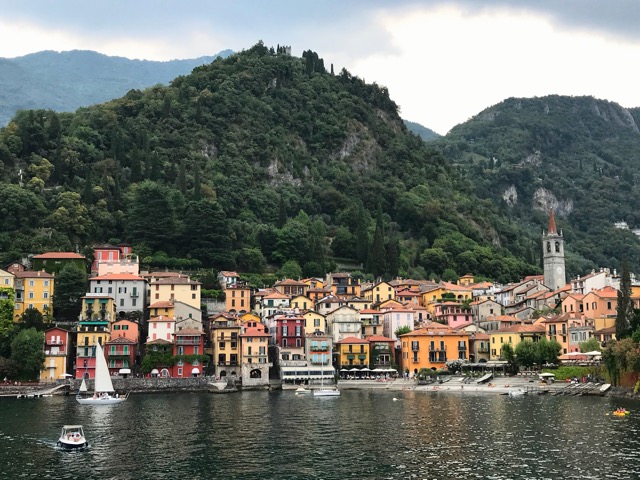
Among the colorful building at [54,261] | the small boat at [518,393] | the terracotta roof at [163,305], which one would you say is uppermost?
the colorful building at [54,261]

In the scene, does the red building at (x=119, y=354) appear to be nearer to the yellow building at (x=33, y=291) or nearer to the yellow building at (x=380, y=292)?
the yellow building at (x=33, y=291)

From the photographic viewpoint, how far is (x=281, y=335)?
95125 mm

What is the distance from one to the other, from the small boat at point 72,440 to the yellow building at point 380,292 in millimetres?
68966

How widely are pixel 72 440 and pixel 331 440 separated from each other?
15093mm

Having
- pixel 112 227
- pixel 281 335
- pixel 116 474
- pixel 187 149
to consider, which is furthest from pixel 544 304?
pixel 116 474

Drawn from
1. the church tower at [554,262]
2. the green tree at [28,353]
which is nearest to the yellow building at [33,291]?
the green tree at [28,353]

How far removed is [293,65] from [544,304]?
10015 cm

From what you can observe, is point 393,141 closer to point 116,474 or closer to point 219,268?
point 219,268

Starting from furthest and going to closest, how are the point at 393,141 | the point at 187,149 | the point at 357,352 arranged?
the point at 393,141
the point at 187,149
the point at 357,352

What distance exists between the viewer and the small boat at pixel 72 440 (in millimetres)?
46406

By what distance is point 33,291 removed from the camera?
308ft

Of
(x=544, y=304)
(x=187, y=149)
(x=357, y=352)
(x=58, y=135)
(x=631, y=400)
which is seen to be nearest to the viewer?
(x=631, y=400)

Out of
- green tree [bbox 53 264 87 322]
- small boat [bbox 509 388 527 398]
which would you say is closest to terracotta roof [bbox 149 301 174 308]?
green tree [bbox 53 264 87 322]

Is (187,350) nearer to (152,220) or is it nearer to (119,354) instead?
(119,354)
